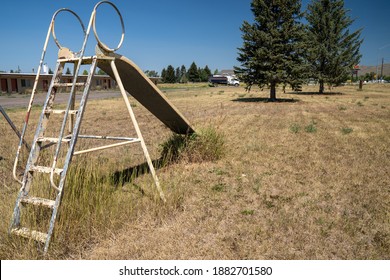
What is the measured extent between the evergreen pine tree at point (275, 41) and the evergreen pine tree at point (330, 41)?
9308mm

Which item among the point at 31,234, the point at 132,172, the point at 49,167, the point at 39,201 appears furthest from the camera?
the point at 132,172

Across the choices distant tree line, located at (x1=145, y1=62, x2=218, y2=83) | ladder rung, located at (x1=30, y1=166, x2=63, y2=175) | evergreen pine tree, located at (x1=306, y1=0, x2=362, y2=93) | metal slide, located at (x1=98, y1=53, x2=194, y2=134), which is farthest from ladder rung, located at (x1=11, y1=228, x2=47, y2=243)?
distant tree line, located at (x1=145, y1=62, x2=218, y2=83)

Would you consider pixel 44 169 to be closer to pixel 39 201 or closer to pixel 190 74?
pixel 39 201

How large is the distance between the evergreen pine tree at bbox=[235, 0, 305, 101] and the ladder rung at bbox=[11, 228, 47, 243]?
65.0 feet

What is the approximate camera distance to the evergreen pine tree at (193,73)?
11031cm

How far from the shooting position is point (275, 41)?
20.9 m

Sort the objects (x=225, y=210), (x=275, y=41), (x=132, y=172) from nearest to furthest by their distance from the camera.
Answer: (x=225, y=210) < (x=132, y=172) < (x=275, y=41)

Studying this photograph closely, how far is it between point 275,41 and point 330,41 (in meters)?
12.7

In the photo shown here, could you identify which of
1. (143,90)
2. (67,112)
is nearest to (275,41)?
(143,90)

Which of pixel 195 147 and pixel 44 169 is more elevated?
pixel 44 169

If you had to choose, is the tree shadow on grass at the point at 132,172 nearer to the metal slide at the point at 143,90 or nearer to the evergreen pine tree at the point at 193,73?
the metal slide at the point at 143,90

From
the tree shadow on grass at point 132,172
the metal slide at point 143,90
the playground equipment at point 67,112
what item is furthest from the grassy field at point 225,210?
the metal slide at point 143,90

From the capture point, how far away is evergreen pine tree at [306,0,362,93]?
29891mm

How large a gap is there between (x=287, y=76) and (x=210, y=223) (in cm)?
1947
